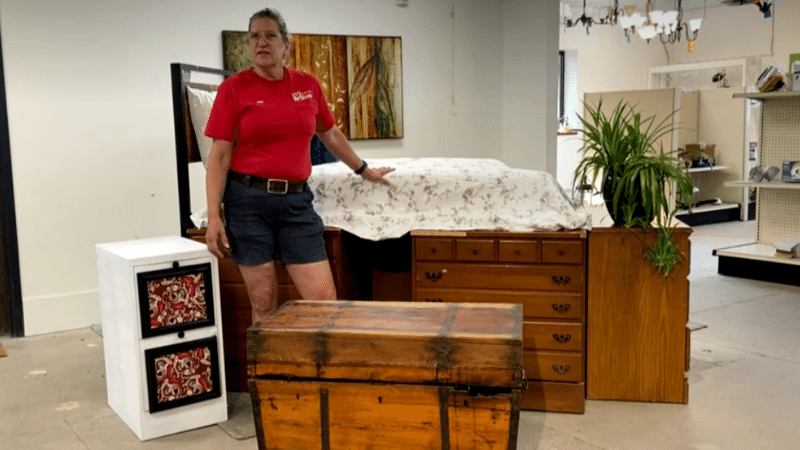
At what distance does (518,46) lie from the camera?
5883 millimetres

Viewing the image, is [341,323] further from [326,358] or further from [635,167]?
[635,167]

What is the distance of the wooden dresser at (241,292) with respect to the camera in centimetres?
319

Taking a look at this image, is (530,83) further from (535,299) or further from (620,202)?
(535,299)

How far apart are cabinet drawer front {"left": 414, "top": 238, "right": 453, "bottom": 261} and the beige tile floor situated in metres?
0.72

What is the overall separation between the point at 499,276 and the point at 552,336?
0.32m

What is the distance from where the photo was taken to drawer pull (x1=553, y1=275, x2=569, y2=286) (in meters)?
3.00

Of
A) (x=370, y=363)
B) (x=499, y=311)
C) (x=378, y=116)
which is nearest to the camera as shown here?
(x=370, y=363)

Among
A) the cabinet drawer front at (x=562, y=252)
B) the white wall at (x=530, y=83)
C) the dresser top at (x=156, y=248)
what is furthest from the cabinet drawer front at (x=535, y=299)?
the white wall at (x=530, y=83)

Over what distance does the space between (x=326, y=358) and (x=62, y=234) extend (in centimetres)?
282

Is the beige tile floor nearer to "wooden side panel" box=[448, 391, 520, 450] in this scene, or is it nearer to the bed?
the bed

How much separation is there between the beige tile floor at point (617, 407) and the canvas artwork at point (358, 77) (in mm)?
2202

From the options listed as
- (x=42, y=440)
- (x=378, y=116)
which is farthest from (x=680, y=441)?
(x=378, y=116)

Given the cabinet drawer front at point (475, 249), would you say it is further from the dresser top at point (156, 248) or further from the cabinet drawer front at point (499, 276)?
the dresser top at point (156, 248)

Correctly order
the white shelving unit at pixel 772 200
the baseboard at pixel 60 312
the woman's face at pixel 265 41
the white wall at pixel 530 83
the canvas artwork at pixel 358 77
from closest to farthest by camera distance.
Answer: the woman's face at pixel 265 41 < the baseboard at pixel 60 312 < the canvas artwork at pixel 358 77 < the white shelving unit at pixel 772 200 < the white wall at pixel 530 83
